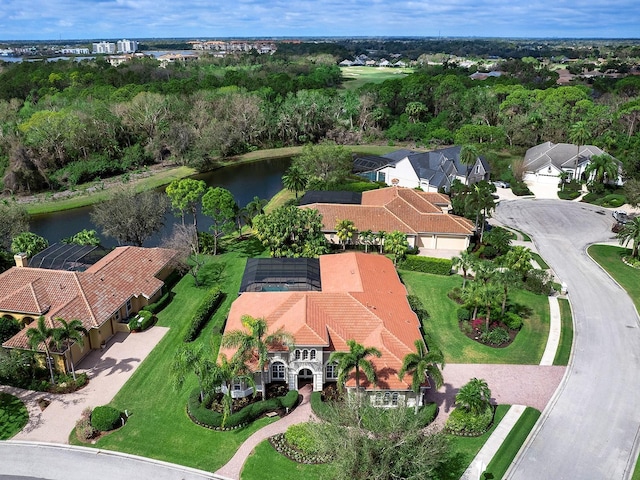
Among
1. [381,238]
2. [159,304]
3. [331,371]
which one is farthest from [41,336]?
[381,238]

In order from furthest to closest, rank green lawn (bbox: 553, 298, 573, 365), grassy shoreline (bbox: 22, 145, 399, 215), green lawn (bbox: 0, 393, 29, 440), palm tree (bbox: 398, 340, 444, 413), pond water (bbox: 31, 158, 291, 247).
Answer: grassy shoreline (bbox: 22, 145, 399, 215) → pond water (bbox: 31, 158, 291, 247) → green lawn (bbox: 553, 298, 573, 365) → green lawn (bbox: 0, 393, 29, 440) → palm tree (bbox: 398, 340, 444, 413)

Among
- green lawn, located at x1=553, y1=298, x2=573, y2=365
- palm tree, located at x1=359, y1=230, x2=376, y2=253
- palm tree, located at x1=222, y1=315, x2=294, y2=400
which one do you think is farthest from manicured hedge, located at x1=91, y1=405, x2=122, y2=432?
green lawn, located at x1=553, y1=298, x2=573, y2=365

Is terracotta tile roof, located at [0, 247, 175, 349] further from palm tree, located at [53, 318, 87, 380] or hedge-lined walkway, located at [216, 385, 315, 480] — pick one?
hedge-lined walkway, located at [216, 385, 315, 480]

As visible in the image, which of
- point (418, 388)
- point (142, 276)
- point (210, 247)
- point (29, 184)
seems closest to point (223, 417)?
point (418, 388)

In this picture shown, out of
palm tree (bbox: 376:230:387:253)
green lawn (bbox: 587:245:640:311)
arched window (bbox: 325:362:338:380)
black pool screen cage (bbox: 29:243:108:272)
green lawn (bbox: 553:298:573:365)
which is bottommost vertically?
green lawn (bbox: 553:298:573:365)

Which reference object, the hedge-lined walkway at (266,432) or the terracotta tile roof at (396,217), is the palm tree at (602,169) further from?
the hedge-lined walkway at (266,432)

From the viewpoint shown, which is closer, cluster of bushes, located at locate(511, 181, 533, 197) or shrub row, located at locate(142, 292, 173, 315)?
shrub row, located at locate(142, 292, 173, 315)

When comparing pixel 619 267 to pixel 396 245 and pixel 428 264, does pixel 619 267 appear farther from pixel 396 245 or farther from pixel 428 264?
pixel 396 245

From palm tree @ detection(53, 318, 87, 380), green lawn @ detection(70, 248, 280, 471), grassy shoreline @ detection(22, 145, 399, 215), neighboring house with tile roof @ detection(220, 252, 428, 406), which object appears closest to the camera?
green lawn @ detection(70, 248, 280, 471)
